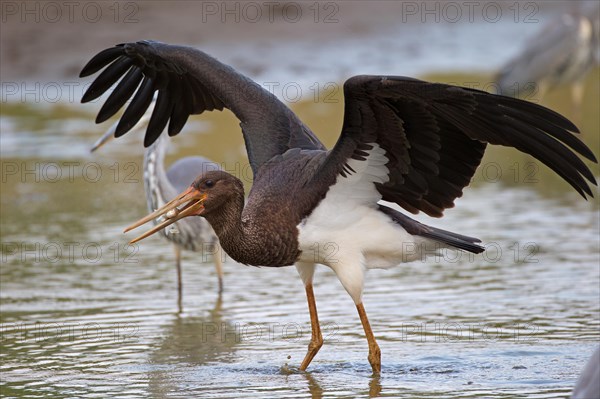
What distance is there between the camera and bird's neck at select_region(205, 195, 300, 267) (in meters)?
5.86

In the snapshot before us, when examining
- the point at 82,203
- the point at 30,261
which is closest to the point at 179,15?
the point at 82,203

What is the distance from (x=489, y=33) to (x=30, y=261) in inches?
443

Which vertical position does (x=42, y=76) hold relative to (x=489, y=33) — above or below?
below

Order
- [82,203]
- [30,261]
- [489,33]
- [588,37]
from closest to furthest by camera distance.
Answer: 1. [30,261]
2. [82,203]
3. [588,37]
4. [489,33]

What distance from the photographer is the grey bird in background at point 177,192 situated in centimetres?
789

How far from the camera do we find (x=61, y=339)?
6754 mm

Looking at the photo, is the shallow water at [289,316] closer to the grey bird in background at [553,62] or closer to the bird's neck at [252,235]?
the bird's neck at [252,235]

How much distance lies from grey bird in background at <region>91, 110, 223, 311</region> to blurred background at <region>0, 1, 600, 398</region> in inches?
8.6

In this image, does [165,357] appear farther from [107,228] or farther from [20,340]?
[107,228]

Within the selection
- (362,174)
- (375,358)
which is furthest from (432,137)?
(375,358)

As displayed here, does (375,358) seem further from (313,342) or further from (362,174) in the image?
(362,174)

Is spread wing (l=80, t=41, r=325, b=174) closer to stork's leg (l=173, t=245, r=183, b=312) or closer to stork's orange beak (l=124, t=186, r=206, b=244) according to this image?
stork's orange beak (l=124, t=186, r=206, b=244)

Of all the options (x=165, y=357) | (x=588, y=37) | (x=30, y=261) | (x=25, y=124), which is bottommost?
(x=165, y=357)

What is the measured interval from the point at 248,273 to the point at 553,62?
680cm
